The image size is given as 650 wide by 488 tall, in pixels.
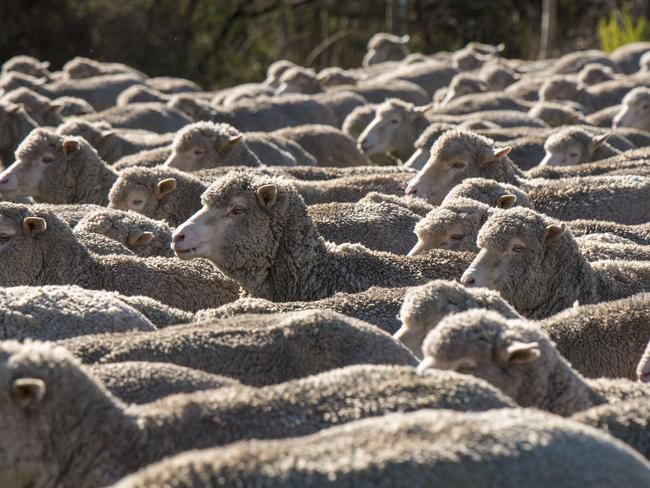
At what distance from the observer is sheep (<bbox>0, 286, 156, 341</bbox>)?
5879mm

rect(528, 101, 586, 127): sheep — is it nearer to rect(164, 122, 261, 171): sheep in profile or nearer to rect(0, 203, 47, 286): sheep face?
rect(164, 122, 261, 171): sheep in profile

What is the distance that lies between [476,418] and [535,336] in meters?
1.28

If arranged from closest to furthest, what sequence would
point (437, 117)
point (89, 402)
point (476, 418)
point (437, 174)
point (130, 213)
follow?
point (476, 418) → point (89, 402) → point (130, 213) → point (437, 174) → point (437, 117)

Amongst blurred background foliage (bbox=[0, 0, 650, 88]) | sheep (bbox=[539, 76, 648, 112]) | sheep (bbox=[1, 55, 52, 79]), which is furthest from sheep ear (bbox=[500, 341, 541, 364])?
blurred background foliage (bbox=[0, 0, 650, 88])

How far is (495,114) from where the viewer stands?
623 inches

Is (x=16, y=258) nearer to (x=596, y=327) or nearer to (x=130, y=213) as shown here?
(x=130, y=213)

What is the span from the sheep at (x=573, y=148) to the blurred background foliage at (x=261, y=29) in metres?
17.4

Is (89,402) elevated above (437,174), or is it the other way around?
(89,402)

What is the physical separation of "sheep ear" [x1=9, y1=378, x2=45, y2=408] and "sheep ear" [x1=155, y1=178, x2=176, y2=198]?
17.5 feet

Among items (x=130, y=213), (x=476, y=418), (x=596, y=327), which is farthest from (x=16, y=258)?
(x=476, y=418)

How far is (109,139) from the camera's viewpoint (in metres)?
13.2

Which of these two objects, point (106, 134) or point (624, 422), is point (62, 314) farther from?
point (106, 134)

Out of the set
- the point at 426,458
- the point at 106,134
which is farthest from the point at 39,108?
the point at 426,458

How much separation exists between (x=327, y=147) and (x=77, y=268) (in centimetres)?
746
